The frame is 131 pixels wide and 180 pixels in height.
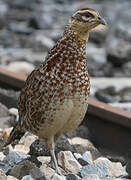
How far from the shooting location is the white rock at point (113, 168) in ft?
21.6

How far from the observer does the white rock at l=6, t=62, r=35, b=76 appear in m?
11.2

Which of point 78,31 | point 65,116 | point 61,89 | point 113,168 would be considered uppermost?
point 78,31

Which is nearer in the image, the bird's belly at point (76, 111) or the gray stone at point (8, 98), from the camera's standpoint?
the bird's belly at point (76, 111)

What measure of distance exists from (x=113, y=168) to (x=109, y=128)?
4.14 ft

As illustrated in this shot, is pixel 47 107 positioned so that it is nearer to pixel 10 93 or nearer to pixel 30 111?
pixel 30 111

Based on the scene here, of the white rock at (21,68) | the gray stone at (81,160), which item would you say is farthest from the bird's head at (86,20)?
the white rock at (21,68)

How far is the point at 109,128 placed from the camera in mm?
7879

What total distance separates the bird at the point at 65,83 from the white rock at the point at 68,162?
54cm

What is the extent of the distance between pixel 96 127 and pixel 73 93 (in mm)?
2434

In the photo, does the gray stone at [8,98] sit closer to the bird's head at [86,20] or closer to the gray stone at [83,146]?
the gray stone at [83,146]

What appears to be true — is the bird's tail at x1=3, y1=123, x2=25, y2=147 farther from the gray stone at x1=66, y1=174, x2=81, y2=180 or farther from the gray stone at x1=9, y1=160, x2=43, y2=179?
the gray stone at x1=66, y1=174, x2=81, y2=180

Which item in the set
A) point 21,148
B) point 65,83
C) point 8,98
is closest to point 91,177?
point 65,83

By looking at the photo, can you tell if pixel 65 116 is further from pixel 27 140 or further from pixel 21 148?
pixel 27 140

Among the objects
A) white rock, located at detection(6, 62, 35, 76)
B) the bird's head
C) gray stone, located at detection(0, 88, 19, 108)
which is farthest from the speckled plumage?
white rock, located at detection(6, 62, 35, 76)
